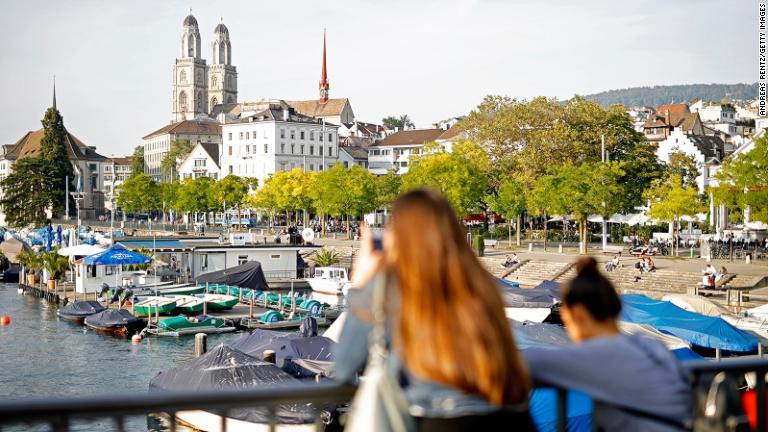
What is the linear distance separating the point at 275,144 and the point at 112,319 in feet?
286

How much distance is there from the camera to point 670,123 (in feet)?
435

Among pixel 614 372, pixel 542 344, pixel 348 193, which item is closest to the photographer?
pixel 614 372

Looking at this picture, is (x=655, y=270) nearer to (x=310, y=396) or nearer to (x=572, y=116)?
(x=572, y=116)

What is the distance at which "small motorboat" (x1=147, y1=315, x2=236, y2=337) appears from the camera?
38844 millimetres

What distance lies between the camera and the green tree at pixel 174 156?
166 meters

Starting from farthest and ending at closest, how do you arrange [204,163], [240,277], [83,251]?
[204,163] → [83,251] → [240,277]

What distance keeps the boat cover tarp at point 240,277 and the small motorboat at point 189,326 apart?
1112cm

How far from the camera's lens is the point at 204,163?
143000 mm

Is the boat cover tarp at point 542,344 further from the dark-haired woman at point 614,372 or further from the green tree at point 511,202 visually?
the green tree at point 511,202

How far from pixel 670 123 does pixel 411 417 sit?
449 feet

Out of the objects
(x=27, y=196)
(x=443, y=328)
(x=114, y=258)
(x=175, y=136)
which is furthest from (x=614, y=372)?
(x=175, y=136)

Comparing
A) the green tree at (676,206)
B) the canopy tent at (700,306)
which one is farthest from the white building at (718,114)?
the canopy tent at (700,306)

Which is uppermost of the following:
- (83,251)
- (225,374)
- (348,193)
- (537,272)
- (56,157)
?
(56,157)

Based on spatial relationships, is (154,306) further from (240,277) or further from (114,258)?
(240,277)
